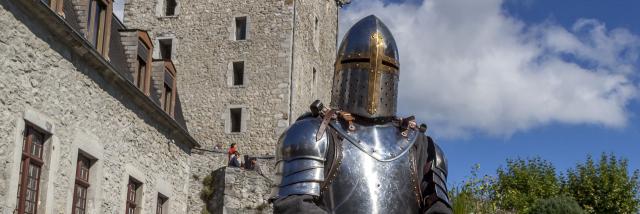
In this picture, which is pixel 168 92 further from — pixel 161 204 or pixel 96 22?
pixel 96 22

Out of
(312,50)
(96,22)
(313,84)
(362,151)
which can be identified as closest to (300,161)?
(362,151)

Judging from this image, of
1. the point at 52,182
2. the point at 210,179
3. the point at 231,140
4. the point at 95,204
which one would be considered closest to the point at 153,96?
the point at 95,204

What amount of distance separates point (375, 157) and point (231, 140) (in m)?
26.4

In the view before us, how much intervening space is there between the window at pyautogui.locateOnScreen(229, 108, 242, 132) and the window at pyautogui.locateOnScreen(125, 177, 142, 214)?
1456 centimetres

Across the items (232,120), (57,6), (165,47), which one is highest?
(165,47)

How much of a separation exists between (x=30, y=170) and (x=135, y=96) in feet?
13.2

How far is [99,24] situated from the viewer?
16000 millimetres

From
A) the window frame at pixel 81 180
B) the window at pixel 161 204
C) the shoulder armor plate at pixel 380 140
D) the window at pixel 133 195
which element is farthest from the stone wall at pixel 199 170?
the shoulder armor plate at pixel 380 140

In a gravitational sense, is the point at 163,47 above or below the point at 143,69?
above

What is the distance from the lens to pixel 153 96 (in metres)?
19.0

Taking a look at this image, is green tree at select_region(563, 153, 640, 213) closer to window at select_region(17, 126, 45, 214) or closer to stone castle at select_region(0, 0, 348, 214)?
stone castle at select_region(0, 0, 348, 214)

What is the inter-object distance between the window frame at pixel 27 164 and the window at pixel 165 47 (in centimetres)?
2006

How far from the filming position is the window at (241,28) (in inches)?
1291

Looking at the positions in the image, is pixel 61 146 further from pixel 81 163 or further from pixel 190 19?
pixel 190 19
